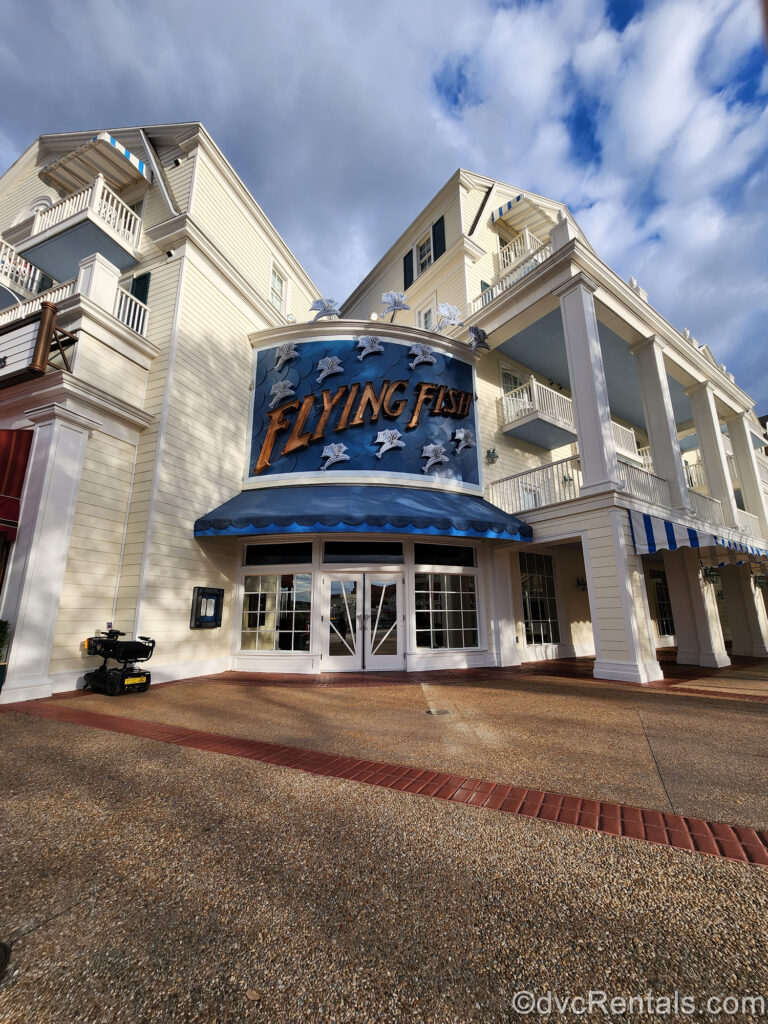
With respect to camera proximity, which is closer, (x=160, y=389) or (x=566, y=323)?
(x=160, y=389)

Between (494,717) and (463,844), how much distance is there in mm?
3118

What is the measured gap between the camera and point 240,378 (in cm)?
1109

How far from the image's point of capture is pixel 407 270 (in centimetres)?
1681

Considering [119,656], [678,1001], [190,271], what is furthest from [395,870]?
[190,271]

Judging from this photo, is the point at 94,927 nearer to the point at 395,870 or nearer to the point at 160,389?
the point at 395,870

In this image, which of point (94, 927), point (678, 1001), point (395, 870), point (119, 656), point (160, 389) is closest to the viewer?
point (678, 1001)

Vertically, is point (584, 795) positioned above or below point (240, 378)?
below

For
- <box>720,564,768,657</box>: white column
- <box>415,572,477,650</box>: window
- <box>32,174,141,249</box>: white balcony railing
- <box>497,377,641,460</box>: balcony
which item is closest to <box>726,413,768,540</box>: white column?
<box>720,564,768,657</box>: white column

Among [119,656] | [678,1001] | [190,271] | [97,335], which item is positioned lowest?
[678,1001]

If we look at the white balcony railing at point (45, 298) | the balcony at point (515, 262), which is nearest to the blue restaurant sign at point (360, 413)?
the balcony at point (515, 262)

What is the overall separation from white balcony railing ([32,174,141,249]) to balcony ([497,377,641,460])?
10.9m

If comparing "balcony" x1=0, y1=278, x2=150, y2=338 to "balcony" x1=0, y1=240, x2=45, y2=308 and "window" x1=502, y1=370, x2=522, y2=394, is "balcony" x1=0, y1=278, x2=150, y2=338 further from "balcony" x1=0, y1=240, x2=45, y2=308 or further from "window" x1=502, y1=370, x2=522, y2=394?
"window" x1=502, y1=370, x2=522, y2=394

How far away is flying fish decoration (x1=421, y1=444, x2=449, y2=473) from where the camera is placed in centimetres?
1068

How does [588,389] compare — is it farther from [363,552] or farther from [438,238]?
[438,238]
